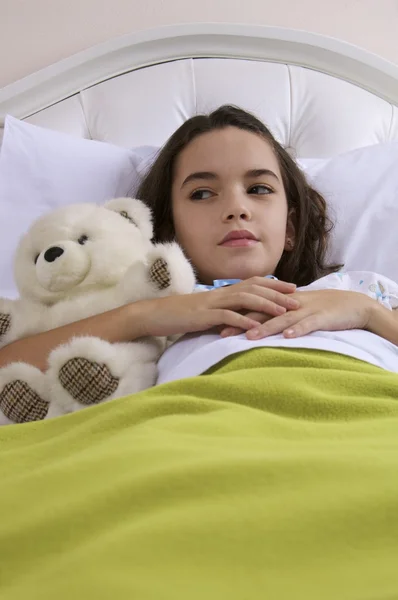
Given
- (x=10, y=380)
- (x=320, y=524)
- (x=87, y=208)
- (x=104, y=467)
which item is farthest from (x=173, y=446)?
(x=87, y=208)

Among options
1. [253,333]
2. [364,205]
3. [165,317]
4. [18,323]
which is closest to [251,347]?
[253,333]

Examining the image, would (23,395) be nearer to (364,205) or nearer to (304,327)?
(304,327)

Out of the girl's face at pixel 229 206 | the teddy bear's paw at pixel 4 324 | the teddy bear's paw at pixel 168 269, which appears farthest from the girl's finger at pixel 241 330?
the teddy bear's paw at pixel 4 324

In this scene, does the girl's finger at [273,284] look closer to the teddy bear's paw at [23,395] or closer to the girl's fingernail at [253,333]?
the girl's fingernail at [253,333]

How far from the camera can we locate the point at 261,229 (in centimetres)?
120

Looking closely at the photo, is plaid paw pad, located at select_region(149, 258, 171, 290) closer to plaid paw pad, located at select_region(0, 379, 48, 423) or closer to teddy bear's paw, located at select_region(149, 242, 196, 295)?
teddy bear's paw, located at select_region(149, 242, 196, 295)

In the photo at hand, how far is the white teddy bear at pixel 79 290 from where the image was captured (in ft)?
2.89

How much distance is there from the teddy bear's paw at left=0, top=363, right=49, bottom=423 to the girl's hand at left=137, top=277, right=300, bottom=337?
0.17 metres

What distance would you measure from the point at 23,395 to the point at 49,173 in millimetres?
738

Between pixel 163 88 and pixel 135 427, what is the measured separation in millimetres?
1343

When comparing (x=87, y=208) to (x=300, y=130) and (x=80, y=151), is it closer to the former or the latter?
(x=80, y=151)

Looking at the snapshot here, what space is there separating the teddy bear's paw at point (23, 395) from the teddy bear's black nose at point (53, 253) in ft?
0.58

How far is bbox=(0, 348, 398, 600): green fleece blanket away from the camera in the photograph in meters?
0.39

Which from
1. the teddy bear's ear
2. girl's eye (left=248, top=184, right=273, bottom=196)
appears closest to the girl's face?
girl's eye (left=248, top=184, right=273, bottom=196)
